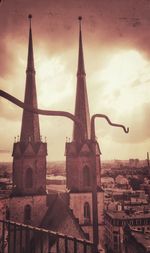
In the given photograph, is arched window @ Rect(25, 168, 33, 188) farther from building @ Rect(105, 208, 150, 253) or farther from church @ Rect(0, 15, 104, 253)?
building @ Rect(105, 208, 150, 253)

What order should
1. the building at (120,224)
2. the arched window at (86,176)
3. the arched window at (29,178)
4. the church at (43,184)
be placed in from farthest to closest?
the building at (120,224) < the arched window at (86,176) < the arched window at (29,178) < the church at (43,184)

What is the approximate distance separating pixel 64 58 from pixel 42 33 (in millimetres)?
521

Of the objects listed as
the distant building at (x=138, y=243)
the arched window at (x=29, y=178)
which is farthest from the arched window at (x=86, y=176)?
the distant building at (x=138, y=243)

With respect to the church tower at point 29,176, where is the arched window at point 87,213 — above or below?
below

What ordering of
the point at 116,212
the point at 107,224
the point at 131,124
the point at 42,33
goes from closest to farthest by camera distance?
1. the point at 42,33
2. the point at 131,124
3. the point at 116,212
4. the point at 107,224

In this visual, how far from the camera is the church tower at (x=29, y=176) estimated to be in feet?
24.7

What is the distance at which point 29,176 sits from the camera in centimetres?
768

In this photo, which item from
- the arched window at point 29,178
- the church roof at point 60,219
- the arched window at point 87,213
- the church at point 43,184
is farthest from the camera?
the arched window at point 87,213

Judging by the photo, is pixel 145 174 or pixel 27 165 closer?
pixel 145 174

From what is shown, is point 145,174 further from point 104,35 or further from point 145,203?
point 145,203

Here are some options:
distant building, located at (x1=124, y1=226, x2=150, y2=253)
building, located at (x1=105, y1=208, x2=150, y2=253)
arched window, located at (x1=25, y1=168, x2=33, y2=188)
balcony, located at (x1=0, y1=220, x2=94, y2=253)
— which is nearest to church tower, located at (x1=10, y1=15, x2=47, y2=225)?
arched window, located at (x1=25, y1=168, x2=33, y2=188)

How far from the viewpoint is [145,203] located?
11.7 metres

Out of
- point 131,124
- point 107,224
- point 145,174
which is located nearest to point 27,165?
point 145,174

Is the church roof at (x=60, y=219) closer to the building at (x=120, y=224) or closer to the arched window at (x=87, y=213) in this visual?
the arched window at (x=87, y=213)
